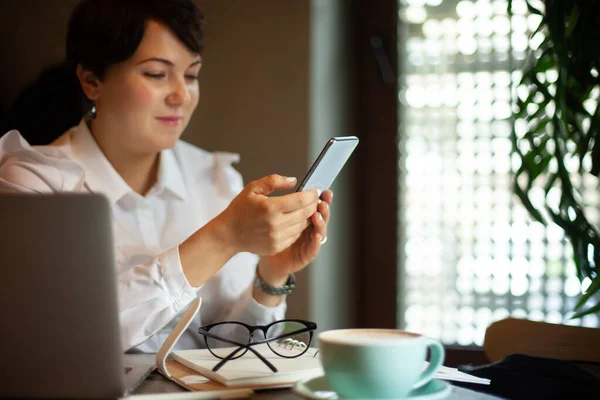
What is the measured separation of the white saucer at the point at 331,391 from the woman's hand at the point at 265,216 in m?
0.34

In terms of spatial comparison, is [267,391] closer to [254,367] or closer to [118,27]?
[254,367]

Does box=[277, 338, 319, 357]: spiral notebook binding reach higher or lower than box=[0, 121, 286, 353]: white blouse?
lower

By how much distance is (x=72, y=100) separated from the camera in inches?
61.0

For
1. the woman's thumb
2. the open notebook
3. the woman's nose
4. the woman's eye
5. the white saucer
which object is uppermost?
the woman's eye

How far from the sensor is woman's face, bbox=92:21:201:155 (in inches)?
46.6

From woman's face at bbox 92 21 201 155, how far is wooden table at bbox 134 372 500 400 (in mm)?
571

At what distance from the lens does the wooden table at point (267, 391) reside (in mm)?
661

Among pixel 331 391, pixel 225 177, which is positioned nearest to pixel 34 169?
pixel 225 177

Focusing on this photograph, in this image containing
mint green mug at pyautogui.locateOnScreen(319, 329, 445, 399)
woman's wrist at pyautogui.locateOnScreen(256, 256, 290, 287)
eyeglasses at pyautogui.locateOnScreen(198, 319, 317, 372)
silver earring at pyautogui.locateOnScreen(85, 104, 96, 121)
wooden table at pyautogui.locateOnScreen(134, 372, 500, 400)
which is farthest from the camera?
silver earring at pyautogui.locateOnScreen(85, 104, 96, 121)

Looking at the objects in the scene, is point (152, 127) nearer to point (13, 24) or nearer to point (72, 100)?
point (72, 100)

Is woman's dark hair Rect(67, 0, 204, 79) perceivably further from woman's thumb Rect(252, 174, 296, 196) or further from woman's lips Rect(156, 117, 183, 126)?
woman's thumb Rect(252, 174, 296, 196)

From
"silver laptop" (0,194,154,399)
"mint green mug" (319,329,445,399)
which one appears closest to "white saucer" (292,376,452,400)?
"mint green mug" (319,329,445,399)

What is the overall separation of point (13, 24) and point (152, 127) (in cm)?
81

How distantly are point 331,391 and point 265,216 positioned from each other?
365 millimetres
